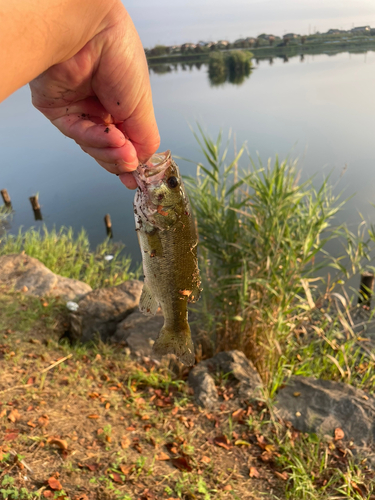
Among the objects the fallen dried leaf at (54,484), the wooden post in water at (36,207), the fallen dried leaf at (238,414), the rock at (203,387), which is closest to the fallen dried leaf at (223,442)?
the fallen dried leaf at (238,414)

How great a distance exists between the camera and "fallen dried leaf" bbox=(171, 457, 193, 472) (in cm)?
328

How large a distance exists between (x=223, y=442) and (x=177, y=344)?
2.23 m

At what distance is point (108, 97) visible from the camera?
161cm

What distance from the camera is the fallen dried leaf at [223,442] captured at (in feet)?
11.9

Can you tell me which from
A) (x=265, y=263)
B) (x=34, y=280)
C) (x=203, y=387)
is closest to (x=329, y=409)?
(x=203, y=387)

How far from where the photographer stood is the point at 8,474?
277 cm

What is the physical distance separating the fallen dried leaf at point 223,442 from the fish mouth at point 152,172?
9.59ft

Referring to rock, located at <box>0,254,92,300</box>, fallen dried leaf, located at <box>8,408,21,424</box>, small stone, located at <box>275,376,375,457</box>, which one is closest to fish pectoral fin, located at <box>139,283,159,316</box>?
fallen dried leaf, located at <box>8,408,21,424</box>

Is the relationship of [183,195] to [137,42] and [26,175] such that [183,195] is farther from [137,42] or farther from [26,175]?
[26,175]

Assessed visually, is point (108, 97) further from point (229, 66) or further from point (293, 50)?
point (293, 50)

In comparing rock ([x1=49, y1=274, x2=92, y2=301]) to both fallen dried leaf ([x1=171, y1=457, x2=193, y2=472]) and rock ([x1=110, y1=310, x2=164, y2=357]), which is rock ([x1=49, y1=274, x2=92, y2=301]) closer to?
rock ([x1=110, y1=310, x2=164, y2=357])

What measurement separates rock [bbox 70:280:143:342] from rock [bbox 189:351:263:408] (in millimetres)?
1460

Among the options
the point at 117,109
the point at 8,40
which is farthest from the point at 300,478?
the point at 8,40

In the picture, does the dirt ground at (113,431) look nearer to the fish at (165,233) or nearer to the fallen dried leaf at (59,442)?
the fallen dried leaf at (59,442)
